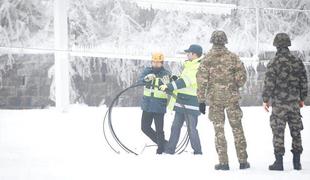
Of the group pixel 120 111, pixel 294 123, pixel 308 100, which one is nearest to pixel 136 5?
pixel 120 111

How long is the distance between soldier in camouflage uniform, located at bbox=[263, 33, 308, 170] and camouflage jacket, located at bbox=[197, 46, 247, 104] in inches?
11.3

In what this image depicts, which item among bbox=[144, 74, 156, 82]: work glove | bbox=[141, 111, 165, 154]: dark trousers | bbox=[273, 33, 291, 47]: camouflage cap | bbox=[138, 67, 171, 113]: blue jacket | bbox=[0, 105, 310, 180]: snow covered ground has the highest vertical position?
bbox=[273, 33, 291, 47]: camouflage cap

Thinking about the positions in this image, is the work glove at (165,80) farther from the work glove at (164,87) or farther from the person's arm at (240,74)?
the person's arm at (240,74)

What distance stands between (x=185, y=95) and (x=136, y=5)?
4.51 m

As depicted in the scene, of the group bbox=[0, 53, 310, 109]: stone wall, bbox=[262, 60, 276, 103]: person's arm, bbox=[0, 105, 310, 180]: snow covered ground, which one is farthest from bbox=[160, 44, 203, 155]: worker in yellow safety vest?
bbox=[0, 53, 310, 109]: stone wall

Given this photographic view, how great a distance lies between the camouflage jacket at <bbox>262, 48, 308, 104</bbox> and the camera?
548 cm

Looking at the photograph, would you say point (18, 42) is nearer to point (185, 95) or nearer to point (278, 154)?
point (185, 95)

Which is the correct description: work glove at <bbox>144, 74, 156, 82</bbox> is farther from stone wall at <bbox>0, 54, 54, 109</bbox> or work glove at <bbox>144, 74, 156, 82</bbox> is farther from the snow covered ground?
stone wall at <bbox>0, 54, 54, 109</bbox>

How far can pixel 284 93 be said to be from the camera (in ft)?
18.0

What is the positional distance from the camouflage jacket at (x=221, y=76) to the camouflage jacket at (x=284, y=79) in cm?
26

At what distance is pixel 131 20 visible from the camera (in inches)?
429

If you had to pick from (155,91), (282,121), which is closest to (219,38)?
(282,121)

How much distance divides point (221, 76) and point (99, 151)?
2.23 meters

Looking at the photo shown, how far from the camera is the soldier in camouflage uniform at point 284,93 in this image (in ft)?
17.9
